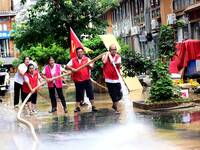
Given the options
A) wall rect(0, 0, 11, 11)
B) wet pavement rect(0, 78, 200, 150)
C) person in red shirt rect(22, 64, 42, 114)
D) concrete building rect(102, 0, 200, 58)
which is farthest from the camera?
wall rect(0, 0, 11, 11)

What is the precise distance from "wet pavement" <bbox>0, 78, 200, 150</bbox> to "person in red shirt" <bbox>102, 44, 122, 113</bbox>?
47 centimetres

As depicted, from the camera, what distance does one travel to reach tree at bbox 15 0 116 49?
21.8 metres

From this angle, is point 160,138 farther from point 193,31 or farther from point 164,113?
point 193,31

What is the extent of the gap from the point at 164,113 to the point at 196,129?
9.29 feet

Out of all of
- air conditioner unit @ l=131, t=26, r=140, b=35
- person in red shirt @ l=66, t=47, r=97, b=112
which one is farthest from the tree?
air conditioner unit @ l=131, t=26, r=140, b=35

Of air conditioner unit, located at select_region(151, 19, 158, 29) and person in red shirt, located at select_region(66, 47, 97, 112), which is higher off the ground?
air conditioner unit, located at select_region(151, 19, 158, 29)

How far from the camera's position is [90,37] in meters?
22.8

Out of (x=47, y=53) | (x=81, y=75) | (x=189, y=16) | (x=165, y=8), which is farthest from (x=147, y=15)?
(x=81, y=75)

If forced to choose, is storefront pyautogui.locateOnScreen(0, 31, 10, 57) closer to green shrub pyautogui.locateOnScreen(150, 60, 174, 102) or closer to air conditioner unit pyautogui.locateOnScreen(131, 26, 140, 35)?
air conditioner unit pyautogui.locateOnScreen(131, 26, 140, 35)

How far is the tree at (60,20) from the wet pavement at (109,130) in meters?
8.04

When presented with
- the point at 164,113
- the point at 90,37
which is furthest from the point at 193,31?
the point at 164,113

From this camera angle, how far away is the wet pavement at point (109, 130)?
8734 millimetres

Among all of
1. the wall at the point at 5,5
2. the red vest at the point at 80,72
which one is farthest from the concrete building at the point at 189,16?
the wall at the point at 5,5

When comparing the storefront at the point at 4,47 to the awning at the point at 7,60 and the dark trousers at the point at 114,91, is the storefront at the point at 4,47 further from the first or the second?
the dark trousers at the point at 114,91
